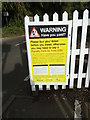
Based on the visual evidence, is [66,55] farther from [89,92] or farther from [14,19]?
[14,19]

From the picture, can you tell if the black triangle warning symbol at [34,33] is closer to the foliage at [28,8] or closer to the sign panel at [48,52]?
the sign panel at [48,52]

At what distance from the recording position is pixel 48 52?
3027 mm

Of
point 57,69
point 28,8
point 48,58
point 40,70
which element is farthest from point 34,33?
point 28,8

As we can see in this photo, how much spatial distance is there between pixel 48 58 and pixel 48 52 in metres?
0.15

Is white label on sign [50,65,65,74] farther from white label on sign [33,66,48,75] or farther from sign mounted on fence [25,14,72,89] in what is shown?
white label on sign [33,66,48,75]

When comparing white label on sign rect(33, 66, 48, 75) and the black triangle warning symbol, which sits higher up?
the black triangle warning symbol

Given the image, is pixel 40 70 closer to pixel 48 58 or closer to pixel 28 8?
pixel 48 58

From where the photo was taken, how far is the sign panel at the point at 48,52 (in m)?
2.81

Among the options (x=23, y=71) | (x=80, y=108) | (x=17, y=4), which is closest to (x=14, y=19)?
(x=17, y=4)

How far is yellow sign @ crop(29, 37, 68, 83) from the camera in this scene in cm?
292

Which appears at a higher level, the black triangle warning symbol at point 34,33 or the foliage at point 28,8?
the foliage at point 28,8

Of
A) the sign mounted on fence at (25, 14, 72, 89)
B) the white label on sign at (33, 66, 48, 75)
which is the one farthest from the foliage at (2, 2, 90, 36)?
the white label on sign at (33, 66, 48, 75)

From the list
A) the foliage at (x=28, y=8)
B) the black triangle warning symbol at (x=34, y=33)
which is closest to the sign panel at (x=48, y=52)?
the black triangle warning symbol at (x=34, y=33)

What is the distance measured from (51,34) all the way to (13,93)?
188 centimetres
